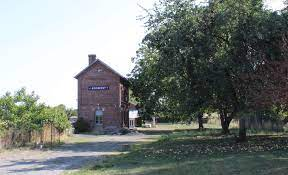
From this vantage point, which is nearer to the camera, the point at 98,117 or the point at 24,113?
the point at 24,113

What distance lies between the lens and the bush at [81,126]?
6694cm

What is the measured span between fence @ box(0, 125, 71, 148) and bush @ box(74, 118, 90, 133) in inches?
887

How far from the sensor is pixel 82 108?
70.2m

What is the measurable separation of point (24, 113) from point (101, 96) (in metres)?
34.6

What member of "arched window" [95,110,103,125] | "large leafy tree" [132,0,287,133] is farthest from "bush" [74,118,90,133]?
"large leafy tree" [132,0,287,133]

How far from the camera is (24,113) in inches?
1423

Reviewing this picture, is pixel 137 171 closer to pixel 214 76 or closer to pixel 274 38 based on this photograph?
pixel 214 76

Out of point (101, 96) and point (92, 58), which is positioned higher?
point (92, 58)

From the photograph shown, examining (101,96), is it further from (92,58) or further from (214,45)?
(214,45)

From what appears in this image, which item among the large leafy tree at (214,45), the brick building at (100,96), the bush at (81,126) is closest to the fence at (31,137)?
the large leafy tree at (214,45)

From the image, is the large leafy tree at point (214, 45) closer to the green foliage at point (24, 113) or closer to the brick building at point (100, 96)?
the green foliage at point (24, 113)

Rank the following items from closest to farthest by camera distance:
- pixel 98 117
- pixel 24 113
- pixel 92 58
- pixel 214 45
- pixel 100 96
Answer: pixel 214 45 < pixel 24 113 < pixel 98 117 < pixel 100 96 < pixel 92 58

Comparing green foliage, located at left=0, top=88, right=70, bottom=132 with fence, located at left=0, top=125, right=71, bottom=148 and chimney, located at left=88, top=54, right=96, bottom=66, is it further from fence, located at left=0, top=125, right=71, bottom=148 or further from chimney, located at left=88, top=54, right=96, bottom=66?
chimney, located at left=88, top=54, right=96, bottom=66

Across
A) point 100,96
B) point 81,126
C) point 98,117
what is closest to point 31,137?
point 81,126
